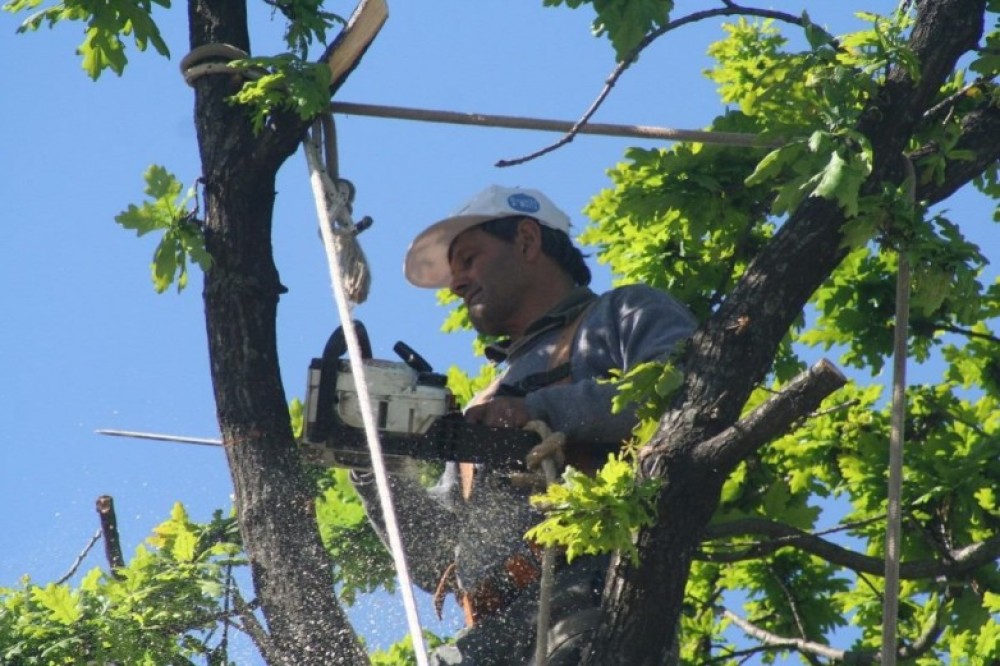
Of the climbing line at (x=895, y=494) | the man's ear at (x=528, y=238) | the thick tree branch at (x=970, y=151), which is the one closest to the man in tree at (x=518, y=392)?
the man's ear at (x=528, y=238)

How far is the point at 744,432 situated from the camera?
17.7 ft

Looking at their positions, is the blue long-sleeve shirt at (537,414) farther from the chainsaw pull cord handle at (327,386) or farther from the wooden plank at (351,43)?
the wooden plank at (351,43)

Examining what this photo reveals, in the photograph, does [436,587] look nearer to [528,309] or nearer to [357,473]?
[357,473]

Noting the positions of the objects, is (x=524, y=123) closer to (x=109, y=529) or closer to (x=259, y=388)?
(x=259, y=388)

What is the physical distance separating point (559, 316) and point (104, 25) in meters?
1.68

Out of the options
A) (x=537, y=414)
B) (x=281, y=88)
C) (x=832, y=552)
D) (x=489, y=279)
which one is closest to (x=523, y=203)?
(x=489, y=279)

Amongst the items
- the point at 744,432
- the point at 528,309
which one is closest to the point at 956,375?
the point at 528,309

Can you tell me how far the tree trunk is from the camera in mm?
5727

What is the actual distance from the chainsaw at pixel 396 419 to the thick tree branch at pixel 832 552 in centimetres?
76

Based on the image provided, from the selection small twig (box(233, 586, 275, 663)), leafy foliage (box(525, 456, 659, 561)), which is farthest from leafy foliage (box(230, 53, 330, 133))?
leafy foliage (box(525, 456, 659, 561))

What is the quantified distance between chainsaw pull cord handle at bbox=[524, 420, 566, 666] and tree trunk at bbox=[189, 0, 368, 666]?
1.77ft

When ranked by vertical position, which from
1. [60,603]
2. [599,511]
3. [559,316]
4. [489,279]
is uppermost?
[489,279]

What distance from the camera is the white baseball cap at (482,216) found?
281 inches

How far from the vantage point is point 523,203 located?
23.6ft
